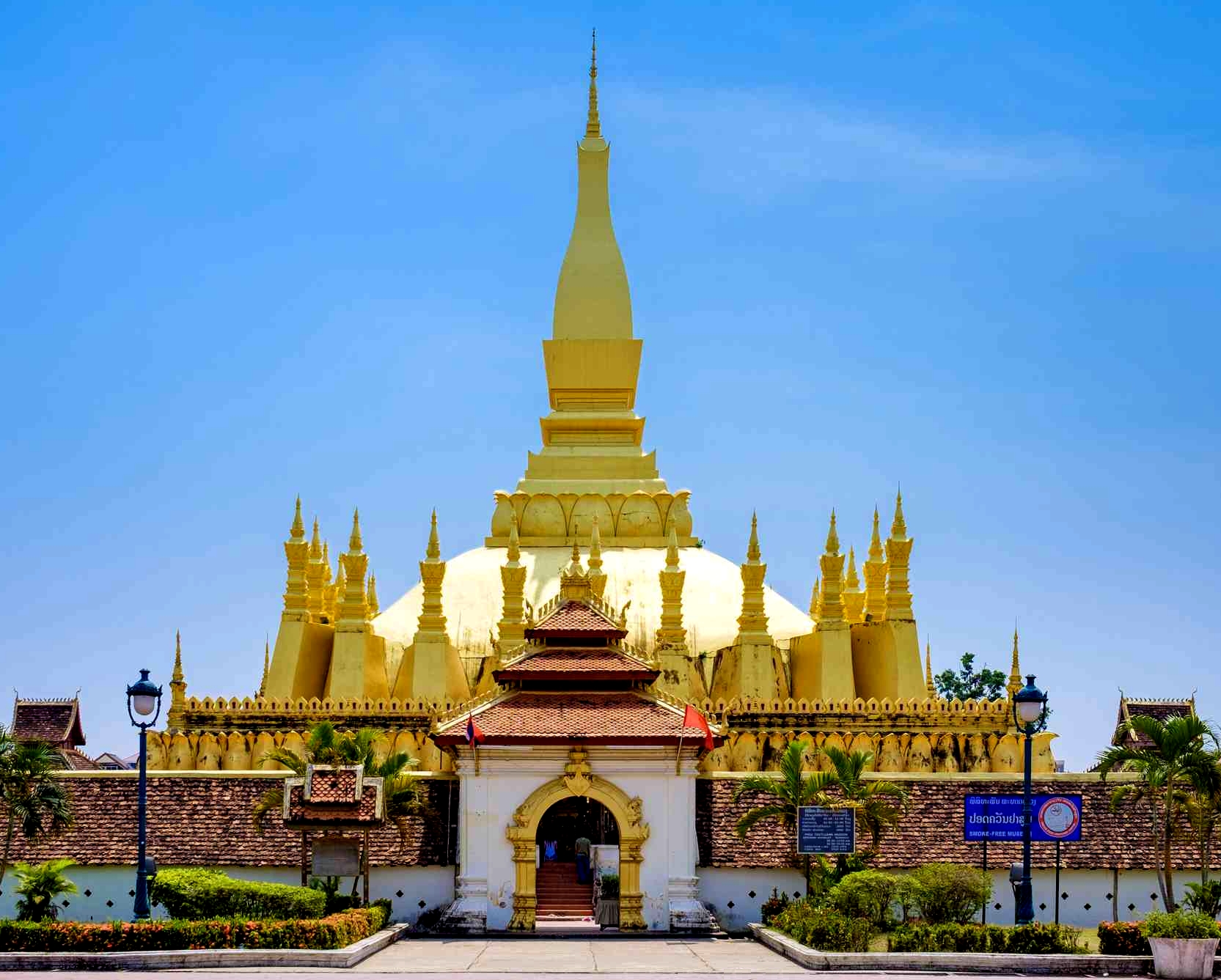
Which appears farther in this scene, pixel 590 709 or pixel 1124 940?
pixel 590 709

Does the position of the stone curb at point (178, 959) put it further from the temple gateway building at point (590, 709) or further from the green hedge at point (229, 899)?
the temple gateway building at point (590, 709)

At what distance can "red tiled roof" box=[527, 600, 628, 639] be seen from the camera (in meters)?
35.5

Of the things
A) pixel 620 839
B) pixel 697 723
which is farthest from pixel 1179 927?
pixel 620 839

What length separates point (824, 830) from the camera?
1299 inches

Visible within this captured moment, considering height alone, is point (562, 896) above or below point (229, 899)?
below

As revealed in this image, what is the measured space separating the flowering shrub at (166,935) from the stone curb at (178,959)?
21cm

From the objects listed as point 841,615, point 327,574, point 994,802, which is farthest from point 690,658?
point 994,802

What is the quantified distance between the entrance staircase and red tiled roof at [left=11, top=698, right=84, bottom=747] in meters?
22.0

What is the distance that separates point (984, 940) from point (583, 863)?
544 inches

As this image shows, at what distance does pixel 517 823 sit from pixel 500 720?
5.34 ft

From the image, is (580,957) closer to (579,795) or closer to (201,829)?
(579,795)

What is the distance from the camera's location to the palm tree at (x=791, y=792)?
33.9 metres

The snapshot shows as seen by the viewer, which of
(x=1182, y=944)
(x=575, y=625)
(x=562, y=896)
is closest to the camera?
(x=1182, y=944)

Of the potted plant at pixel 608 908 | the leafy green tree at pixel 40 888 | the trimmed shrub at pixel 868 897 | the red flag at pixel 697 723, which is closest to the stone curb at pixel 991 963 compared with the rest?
the trimmed shrub at pixel 868 897
